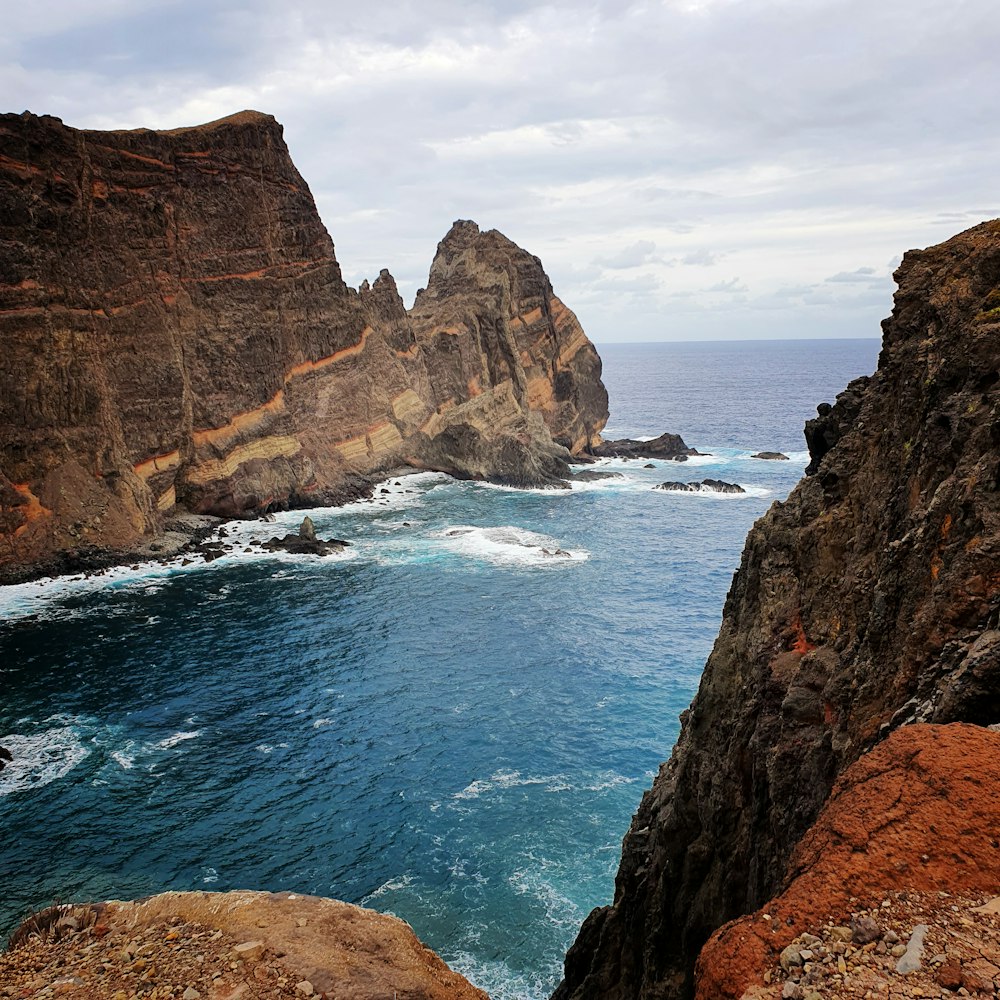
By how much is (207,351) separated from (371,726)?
4868cm

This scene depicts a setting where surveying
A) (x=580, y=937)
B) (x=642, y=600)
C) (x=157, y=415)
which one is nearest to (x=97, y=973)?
(x=580, y=937)

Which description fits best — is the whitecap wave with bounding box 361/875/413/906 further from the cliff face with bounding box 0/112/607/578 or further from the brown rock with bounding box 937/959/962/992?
the cliff face with bounding box 0/112/607/578

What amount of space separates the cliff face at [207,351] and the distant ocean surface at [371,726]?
35.0ft

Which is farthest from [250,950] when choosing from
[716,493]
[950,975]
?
[716,493]

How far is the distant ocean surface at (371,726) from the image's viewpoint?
94.3ft

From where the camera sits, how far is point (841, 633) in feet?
53.9

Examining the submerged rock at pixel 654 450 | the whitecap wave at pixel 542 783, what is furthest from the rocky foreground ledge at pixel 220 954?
the submerged rock at pixel 654 450

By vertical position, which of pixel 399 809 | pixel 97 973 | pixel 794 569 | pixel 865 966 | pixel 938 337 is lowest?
pixel 399 809

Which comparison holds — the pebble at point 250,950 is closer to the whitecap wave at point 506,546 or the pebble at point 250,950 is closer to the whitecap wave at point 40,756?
the whitecap wave at point 40,756

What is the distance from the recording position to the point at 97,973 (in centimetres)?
1274

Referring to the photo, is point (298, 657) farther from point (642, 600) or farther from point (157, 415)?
point (157, 415)

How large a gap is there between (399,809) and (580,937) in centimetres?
1294

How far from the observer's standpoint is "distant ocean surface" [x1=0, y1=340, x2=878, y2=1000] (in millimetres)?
28734

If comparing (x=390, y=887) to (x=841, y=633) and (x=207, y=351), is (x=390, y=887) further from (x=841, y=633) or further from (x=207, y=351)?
(x=207, y=351)
